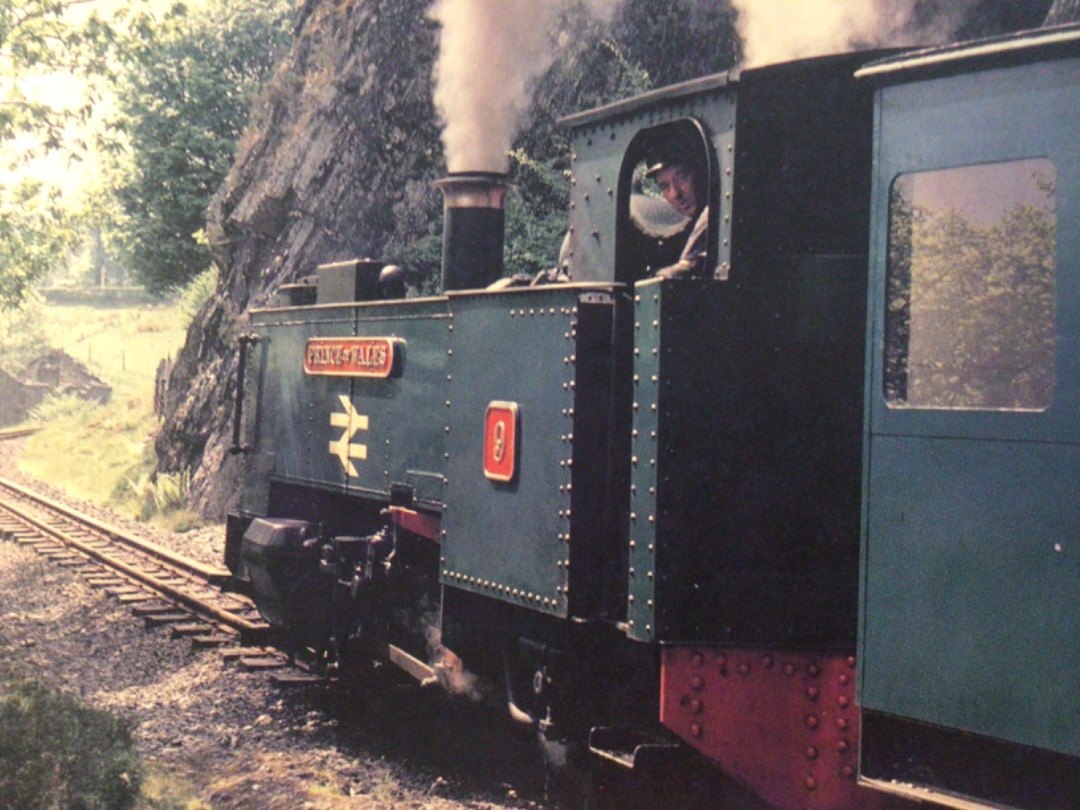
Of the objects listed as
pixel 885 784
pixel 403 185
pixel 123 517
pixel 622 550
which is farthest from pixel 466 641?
pixel 123 517

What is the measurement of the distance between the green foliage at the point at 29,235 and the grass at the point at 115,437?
135 inches

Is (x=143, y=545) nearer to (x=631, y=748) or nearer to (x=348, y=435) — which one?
(x=348, y=435)

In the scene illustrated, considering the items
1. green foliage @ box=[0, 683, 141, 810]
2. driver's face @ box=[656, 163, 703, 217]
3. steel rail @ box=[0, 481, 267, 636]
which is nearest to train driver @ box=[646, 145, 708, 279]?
driver's face @ box=[656, 163, 703, 217]

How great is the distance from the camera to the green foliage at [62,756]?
5.84m

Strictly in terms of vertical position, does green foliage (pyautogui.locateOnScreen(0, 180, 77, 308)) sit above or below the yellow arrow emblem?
above

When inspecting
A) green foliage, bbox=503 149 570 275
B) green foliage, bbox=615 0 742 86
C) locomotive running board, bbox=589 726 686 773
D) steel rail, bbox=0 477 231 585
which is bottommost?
steel rail, bbox=0 477 231 585

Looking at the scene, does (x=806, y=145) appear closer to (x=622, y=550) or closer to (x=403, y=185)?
(x=622, y=550)

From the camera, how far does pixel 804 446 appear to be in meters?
4.64

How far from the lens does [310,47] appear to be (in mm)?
19594

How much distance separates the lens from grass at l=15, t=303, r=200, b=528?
19.4 meters

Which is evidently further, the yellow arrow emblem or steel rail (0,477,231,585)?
steel rail (0,477,231,585)

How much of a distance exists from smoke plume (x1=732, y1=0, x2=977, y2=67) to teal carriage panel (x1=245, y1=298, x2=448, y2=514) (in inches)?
176

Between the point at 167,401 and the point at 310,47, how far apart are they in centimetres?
657

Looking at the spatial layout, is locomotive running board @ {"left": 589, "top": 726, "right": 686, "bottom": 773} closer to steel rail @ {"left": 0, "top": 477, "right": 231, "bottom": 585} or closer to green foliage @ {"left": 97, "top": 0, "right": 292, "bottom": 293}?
steel rail @ {"left": 0, "top": 477, "right": 231, "bottom": 585}
